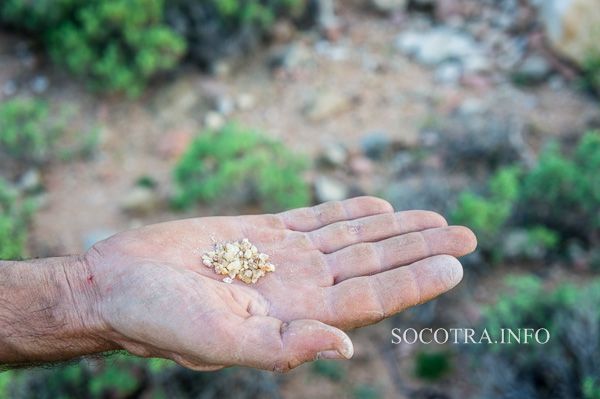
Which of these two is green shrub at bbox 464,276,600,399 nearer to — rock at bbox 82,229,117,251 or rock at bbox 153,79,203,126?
rock at bbox 82,229,117,251

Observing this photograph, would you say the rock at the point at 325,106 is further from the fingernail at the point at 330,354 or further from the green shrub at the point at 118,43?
the fingernail at the point at 330,354

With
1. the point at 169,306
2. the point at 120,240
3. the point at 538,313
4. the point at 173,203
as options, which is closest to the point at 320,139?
the point at 173,203

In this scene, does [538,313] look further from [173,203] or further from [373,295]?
[173,203]

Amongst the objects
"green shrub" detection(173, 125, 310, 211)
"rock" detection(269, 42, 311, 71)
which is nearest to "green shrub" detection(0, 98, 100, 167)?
"green shrub" detection(173, 125, 310, 211)

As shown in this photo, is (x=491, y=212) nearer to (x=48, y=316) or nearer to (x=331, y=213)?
(x=331, y=213)

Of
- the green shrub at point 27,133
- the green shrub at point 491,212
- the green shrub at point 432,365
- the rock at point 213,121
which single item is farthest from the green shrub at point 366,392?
the green shrub at point 27,133

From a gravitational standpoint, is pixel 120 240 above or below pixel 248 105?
below
